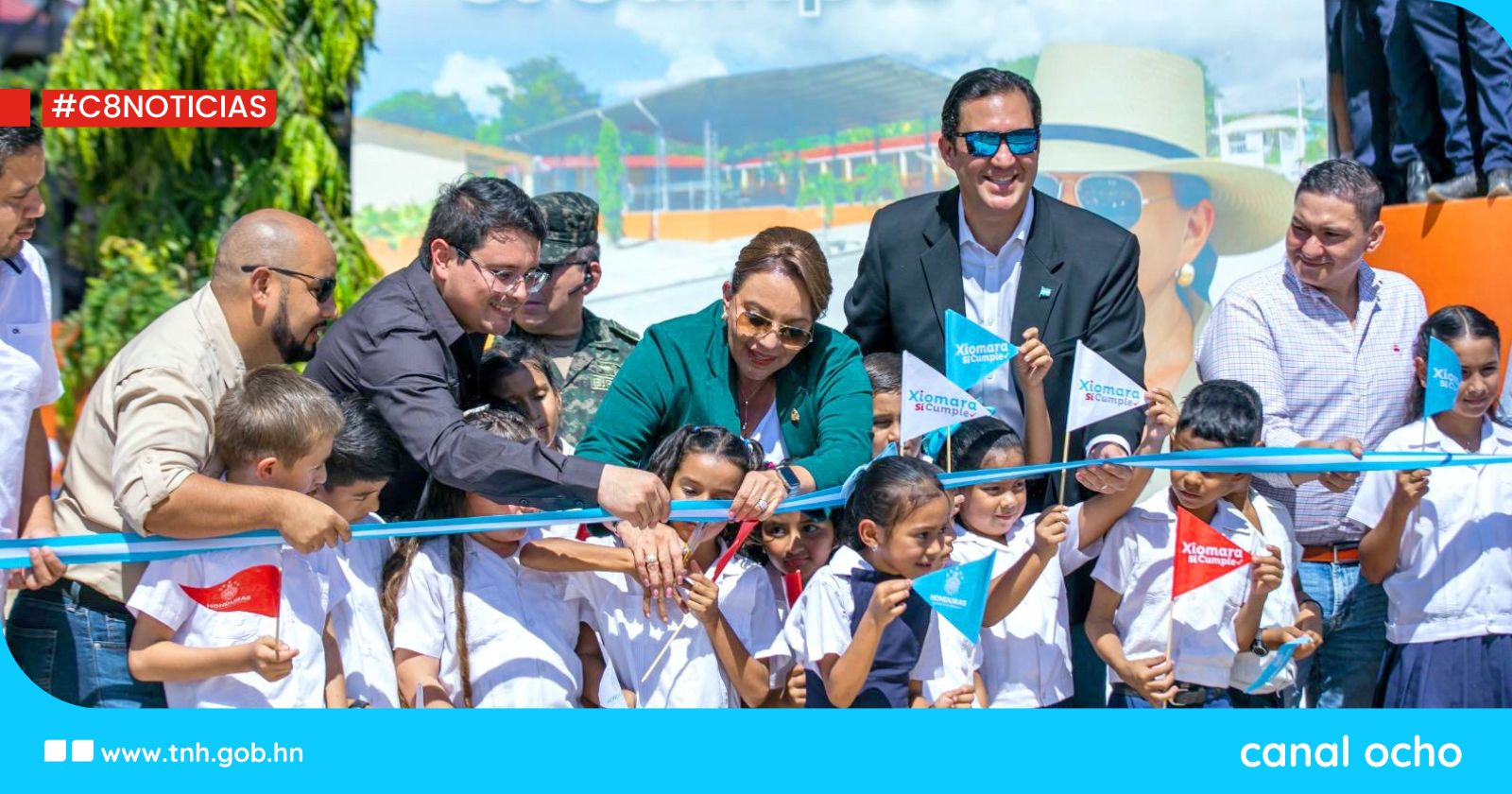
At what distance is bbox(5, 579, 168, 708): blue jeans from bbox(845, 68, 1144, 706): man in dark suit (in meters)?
2.33

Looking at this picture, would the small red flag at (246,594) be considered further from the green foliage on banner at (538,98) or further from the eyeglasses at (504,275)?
the green foliage on banner at (538,98)

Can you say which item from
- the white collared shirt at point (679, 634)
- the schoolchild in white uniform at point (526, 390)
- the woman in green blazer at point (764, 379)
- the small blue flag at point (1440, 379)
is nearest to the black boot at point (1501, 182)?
the small blue flag at point (1440, 379)

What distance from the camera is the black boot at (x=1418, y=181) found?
5.62m

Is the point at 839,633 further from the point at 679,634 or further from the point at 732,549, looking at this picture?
the point at 679,634

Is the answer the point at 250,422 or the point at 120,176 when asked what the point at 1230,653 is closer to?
the point at 250,422

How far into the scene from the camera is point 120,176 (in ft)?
26.2

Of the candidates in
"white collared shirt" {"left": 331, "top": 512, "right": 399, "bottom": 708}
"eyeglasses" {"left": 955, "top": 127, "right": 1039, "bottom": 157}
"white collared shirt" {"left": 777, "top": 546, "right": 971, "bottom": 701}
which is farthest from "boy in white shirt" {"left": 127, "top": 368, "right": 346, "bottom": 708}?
"eyeglasses" {"left": 955, "top": 127, "right": 1039, "bottom": 157}

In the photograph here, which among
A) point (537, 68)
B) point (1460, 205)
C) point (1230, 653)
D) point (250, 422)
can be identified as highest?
point (537, 68)

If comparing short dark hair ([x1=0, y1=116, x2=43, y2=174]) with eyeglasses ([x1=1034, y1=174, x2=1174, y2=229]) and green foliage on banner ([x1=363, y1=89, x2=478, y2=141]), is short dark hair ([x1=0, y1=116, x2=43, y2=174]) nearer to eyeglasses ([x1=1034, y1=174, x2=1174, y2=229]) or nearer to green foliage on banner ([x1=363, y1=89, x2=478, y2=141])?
green foliage on banner ([x1=363, y1=89, x2=478, y2=141])

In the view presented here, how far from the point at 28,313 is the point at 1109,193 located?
483cm

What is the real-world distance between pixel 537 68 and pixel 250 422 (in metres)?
3.89

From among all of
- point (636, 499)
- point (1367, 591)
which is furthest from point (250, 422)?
point (1367, 591)

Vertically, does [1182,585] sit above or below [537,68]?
below

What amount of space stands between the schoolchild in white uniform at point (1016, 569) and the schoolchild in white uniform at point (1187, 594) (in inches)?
3.5
